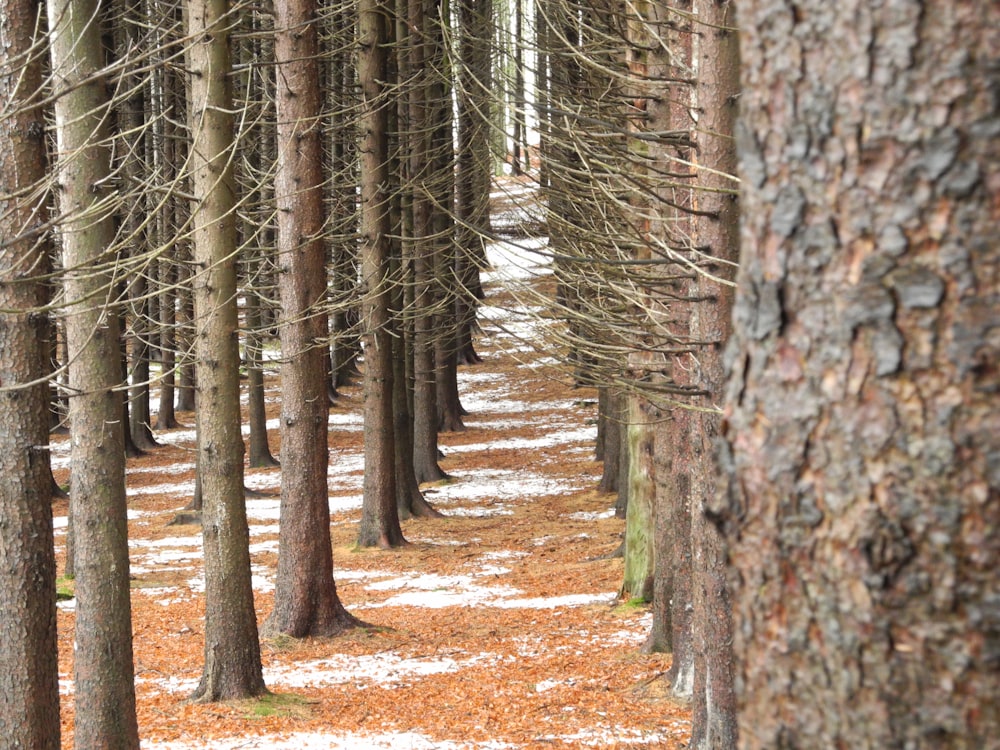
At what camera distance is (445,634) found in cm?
1167

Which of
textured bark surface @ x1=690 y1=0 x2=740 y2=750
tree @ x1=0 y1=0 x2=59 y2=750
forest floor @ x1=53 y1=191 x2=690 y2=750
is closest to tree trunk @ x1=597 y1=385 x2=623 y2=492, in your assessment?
forest floor @ x1=53 y1=191 x2=690 y2=750

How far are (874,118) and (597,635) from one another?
9914mm

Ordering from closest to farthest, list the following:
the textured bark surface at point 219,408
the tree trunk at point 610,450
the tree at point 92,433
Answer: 1. the tree at point 92,433
2. the textured bark surface at point 219,408
3. the tree trunk at point 610,450

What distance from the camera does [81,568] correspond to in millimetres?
6398

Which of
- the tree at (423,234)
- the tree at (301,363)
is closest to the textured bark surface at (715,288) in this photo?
the tree at (301,363)

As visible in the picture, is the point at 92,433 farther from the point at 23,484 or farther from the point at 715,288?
the point at 715,288

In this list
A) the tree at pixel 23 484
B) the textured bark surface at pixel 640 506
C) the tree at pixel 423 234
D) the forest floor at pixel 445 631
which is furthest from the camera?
the tree at pixel 423 234

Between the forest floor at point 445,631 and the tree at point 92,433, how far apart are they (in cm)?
172

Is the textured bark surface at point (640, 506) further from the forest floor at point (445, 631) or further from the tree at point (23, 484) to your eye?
the tree at point (23, 484)

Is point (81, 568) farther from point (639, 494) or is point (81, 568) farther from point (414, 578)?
point (414, 578)

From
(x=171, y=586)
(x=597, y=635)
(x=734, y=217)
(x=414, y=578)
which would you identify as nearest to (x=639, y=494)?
(x=597, y=635)

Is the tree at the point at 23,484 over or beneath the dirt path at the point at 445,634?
over

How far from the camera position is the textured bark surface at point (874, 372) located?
144cm

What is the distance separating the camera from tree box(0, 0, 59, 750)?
548 cm
